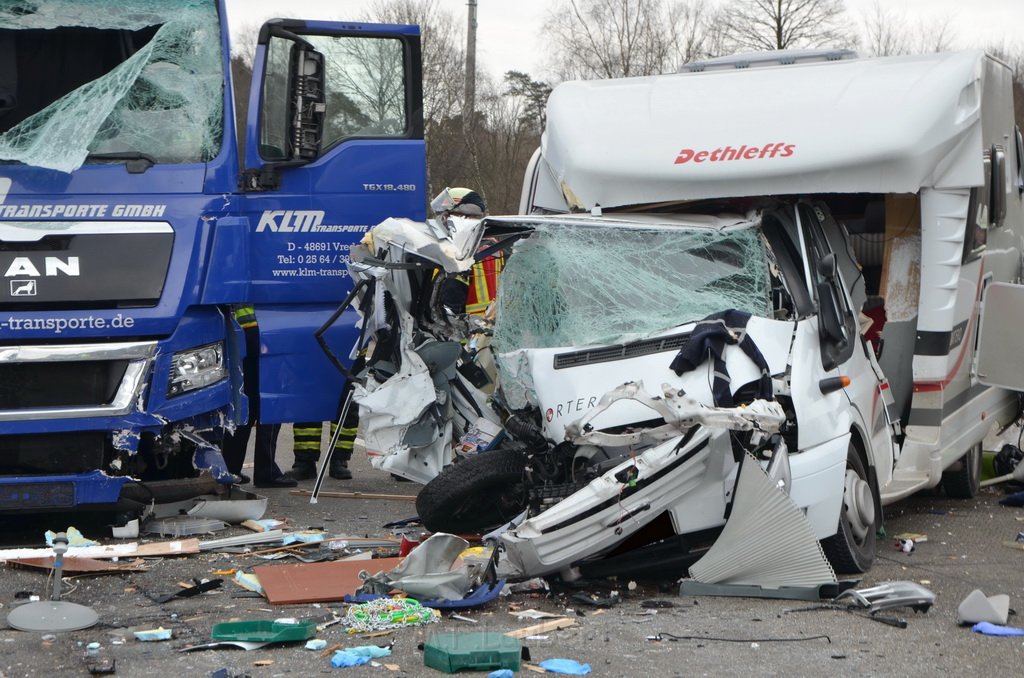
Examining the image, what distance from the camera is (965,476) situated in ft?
31.0

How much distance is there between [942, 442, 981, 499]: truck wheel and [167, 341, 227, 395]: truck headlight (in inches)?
189

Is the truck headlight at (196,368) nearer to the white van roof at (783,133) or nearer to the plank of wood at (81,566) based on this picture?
the plank of wood at (81,566)

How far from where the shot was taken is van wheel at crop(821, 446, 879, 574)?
22.3 ft

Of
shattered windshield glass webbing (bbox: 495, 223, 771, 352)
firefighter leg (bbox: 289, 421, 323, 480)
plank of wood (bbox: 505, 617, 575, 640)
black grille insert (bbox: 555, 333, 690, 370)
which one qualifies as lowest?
firefighter leg (bbox: 289, 421, 323, 480)

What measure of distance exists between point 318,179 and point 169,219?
3.36ft

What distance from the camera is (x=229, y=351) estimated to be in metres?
8.12

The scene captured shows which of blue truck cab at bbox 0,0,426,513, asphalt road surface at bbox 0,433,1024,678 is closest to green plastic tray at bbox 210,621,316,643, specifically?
asphalt road surface at bbox 0,433,1024,678

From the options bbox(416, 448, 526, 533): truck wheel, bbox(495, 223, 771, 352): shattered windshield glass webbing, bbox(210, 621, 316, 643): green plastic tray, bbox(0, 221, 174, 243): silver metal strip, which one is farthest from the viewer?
bbox(0, 221, 174, 243): silver metal strip

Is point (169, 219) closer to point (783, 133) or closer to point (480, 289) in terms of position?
point (480, 289)

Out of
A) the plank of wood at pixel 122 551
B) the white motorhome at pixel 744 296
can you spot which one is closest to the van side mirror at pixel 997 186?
the white motorhome at pixel 744 296

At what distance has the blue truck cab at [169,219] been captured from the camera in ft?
24.1

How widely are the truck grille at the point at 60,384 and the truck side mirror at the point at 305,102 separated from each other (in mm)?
1681

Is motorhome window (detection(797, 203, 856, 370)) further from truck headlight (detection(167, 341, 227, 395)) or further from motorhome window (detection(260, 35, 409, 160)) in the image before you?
truck headlight (detection(167, 341, 227, 395))

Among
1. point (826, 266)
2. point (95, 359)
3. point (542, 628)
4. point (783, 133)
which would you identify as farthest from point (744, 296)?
point (95, 359)
